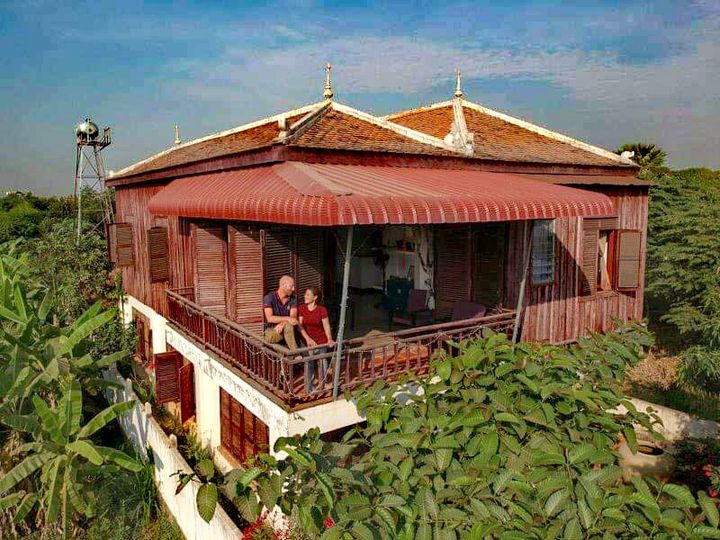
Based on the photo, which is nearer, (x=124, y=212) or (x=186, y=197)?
(x=186, y=197)

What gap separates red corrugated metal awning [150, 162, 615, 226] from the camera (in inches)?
228

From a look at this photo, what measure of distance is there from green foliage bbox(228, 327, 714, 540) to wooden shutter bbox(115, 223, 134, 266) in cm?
1280

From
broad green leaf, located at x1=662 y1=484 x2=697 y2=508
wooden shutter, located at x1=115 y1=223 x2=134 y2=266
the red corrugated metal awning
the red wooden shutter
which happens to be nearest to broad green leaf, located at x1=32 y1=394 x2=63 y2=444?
the red wooden shutter

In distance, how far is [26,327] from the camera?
8.79 metres

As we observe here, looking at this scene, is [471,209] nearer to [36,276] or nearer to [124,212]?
[124,212]

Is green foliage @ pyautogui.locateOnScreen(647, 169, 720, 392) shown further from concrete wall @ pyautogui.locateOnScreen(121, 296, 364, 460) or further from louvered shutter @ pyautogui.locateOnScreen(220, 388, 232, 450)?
louvered shutter @ pyautogui.locateOnScreen(220, 388, 232, 450)

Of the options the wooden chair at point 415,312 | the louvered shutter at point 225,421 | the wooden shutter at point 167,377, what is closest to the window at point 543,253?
the wooden chair at point 415,312

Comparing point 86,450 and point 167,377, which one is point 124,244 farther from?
point 86,450

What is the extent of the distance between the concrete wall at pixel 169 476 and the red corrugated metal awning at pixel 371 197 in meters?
3.80

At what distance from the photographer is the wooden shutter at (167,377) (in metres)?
11.0

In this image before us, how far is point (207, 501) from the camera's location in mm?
2625

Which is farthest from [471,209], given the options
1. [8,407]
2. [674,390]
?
[674,390]

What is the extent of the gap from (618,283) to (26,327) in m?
11.9

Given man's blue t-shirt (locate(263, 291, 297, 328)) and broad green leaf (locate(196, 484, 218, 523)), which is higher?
broad green leaf (locate(196, 484, 218, 523))
